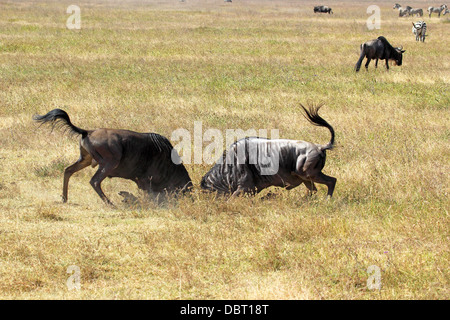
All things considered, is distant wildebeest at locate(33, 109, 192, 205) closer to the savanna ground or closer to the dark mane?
the dark mane

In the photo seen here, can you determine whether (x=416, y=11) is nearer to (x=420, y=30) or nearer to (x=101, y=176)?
(x=420, y=30)

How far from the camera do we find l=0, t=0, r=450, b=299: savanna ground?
17.6 feet

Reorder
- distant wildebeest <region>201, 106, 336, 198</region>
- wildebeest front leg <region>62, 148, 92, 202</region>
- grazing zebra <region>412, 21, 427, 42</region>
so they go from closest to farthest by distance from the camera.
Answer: distant wildebeest <region>201, 106, 336, 198</region> → wildebeest front leg <region>62, 148, 92, 202</region> → grazing zebra <region>412, 21, 427, 42</region>

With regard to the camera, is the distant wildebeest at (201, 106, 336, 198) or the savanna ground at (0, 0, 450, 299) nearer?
the savanna ground at (0, 0, 450, 299)

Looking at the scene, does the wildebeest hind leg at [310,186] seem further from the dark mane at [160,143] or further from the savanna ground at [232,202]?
the dark mane at [160,143]

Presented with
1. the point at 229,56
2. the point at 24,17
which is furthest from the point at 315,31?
the point at 24,17

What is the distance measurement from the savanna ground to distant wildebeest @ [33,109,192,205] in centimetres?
45

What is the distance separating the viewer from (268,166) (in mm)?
7586

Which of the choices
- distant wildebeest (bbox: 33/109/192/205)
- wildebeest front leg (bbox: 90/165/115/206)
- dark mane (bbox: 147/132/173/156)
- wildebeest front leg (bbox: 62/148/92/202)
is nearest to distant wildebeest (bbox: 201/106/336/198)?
distant wildebeest (bbox: 33/109/192/205)

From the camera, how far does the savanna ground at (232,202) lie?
536 cm

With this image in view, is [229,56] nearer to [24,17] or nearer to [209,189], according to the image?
[209,189]

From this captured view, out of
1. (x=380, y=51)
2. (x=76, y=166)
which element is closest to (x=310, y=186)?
(x=76, y=166)

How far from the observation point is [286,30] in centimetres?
3425

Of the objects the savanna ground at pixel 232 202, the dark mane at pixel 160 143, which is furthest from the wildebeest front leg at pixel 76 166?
the dark mane at pixel 160 143
